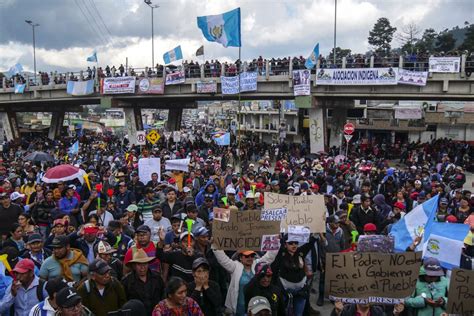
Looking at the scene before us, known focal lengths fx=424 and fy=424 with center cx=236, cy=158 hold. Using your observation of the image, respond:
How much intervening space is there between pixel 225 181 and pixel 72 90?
25670mm

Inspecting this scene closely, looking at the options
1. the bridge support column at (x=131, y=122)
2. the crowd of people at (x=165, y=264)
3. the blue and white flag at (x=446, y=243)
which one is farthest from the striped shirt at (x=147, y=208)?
the bridge support column at (x=131, y=122)

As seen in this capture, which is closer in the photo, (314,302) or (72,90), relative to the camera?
(314,302)

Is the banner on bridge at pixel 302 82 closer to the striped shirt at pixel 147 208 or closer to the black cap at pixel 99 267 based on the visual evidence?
the striped shirt at pixel 147 208

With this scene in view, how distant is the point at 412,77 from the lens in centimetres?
2217

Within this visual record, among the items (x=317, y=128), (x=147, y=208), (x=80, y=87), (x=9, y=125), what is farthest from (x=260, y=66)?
(x=9, y=125)

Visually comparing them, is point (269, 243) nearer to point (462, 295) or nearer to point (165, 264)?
point (165, 264)

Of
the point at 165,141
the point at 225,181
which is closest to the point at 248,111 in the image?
the point at 165,141

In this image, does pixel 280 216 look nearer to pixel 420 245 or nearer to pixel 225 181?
pixel 420 245

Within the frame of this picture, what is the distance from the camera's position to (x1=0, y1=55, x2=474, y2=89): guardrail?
22.6 m

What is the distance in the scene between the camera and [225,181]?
40.1 feet

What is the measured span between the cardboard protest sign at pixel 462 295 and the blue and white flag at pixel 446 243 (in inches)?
38.6

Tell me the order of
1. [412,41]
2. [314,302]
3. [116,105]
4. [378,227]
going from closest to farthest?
[314,302] < [378,227] < [116,105] < [412,41]

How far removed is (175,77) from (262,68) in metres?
6.27

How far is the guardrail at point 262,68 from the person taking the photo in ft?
74.1
